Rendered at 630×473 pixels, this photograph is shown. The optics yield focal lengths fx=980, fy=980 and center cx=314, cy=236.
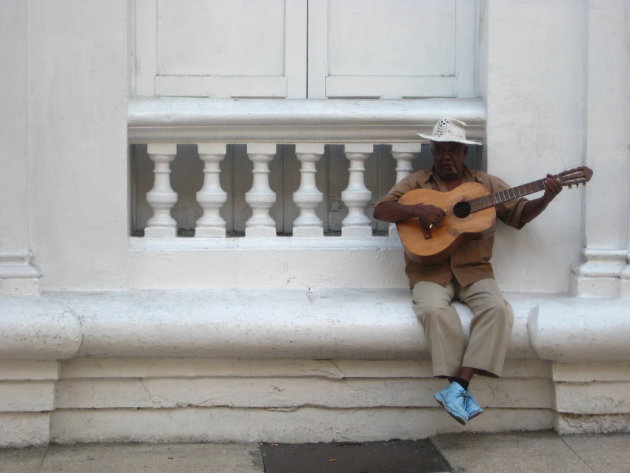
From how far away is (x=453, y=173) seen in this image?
4711mm

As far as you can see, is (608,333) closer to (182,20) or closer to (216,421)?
(216,421)

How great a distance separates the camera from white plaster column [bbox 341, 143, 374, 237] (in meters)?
4.91

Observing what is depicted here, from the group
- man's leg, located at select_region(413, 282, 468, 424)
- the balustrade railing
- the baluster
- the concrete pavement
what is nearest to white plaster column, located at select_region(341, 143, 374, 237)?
the balustrade railing

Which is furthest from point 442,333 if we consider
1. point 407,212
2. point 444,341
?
point 407,212

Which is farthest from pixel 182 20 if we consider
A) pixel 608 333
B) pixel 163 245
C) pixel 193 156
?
pixel 608 333

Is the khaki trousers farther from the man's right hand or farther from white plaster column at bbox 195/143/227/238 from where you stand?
white plaster column at bbox 195/143/227/238

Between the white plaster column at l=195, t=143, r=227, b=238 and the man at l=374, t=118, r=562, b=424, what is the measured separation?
0.81 metres

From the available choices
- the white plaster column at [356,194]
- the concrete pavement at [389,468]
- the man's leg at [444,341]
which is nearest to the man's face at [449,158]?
the white plaster column at [356,194]

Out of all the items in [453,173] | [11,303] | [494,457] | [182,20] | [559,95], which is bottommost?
[494,457]

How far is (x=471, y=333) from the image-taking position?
14.5 feet

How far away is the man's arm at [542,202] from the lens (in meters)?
4.42

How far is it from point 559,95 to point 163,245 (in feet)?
6.91

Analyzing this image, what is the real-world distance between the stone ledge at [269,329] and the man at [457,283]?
111 millimetres

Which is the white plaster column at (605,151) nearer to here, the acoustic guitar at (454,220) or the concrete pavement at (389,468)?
the acoustic guitar at (454,220)
